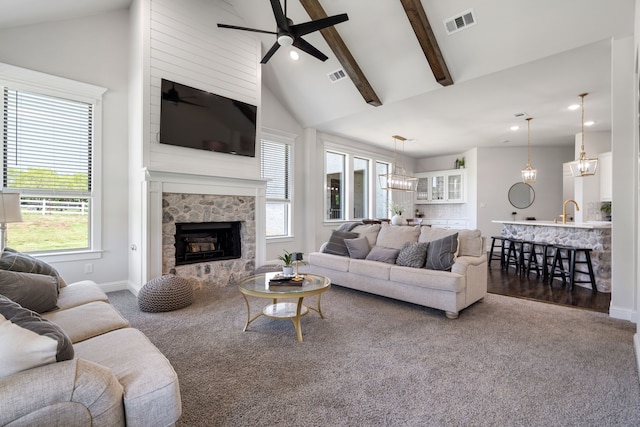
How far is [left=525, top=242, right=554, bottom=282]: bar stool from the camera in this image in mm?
4785

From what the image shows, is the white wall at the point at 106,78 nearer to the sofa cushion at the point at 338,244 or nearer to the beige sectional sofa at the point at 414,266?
the beige sectional sofa at the point at 414,266

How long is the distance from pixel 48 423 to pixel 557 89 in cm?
614

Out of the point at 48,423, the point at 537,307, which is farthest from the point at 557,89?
the point at 48,423

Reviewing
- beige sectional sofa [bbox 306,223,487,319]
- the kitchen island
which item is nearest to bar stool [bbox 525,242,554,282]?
the kitchen island

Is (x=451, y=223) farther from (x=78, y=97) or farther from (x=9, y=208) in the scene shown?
(x=9, y=208)

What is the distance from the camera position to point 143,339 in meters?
1.70

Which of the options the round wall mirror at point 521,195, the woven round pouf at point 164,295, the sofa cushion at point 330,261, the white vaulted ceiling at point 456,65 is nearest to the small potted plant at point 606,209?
the white vaulted ceiling at point 456,65

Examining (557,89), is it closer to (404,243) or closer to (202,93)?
(404,243)

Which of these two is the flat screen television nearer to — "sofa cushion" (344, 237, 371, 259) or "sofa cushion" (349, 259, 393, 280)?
"sofa cushion" (344, 237, 371, 259)

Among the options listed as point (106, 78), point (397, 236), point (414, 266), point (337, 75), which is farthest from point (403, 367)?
point (106, 78)

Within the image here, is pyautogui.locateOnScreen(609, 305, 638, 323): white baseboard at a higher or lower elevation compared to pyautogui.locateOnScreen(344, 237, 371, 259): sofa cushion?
lower

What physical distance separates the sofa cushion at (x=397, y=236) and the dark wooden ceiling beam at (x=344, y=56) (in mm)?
2319

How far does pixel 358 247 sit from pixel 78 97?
427cm

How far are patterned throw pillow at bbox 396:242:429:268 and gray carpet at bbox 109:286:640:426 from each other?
0.53 metres
